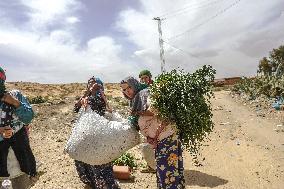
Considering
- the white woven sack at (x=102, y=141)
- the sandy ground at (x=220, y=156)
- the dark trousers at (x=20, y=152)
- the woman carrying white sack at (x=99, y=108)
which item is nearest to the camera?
the dark trousers at (x=20, y=152)

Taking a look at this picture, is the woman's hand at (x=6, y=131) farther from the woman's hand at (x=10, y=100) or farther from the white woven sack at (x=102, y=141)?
the white woven sack at (x=102, y=141)

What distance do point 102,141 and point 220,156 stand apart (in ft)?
17.0

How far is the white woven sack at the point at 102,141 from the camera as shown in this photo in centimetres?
456

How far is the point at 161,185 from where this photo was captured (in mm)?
4598

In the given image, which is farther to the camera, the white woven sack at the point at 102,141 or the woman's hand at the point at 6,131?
the white woven sack at the point at 102,141

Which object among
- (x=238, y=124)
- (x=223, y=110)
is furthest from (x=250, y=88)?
(x=238, y=124)

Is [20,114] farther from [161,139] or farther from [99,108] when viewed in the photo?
[161,139]

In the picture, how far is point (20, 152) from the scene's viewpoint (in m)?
4.53

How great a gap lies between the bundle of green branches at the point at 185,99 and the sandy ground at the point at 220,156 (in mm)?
2713

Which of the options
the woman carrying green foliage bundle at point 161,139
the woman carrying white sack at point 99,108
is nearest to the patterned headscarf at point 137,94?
the woman carrying green foliage bundle at point 161,139

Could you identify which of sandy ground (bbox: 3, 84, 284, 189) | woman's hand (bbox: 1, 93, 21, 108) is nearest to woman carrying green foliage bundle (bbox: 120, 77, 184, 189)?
woman's hand (bbox: 1, 93, 21, 108)

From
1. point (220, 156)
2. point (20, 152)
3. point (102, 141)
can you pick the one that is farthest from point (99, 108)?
point (220, 156)

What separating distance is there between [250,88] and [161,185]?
55.3 feet

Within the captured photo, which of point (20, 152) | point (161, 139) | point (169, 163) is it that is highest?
point (161, 139)
